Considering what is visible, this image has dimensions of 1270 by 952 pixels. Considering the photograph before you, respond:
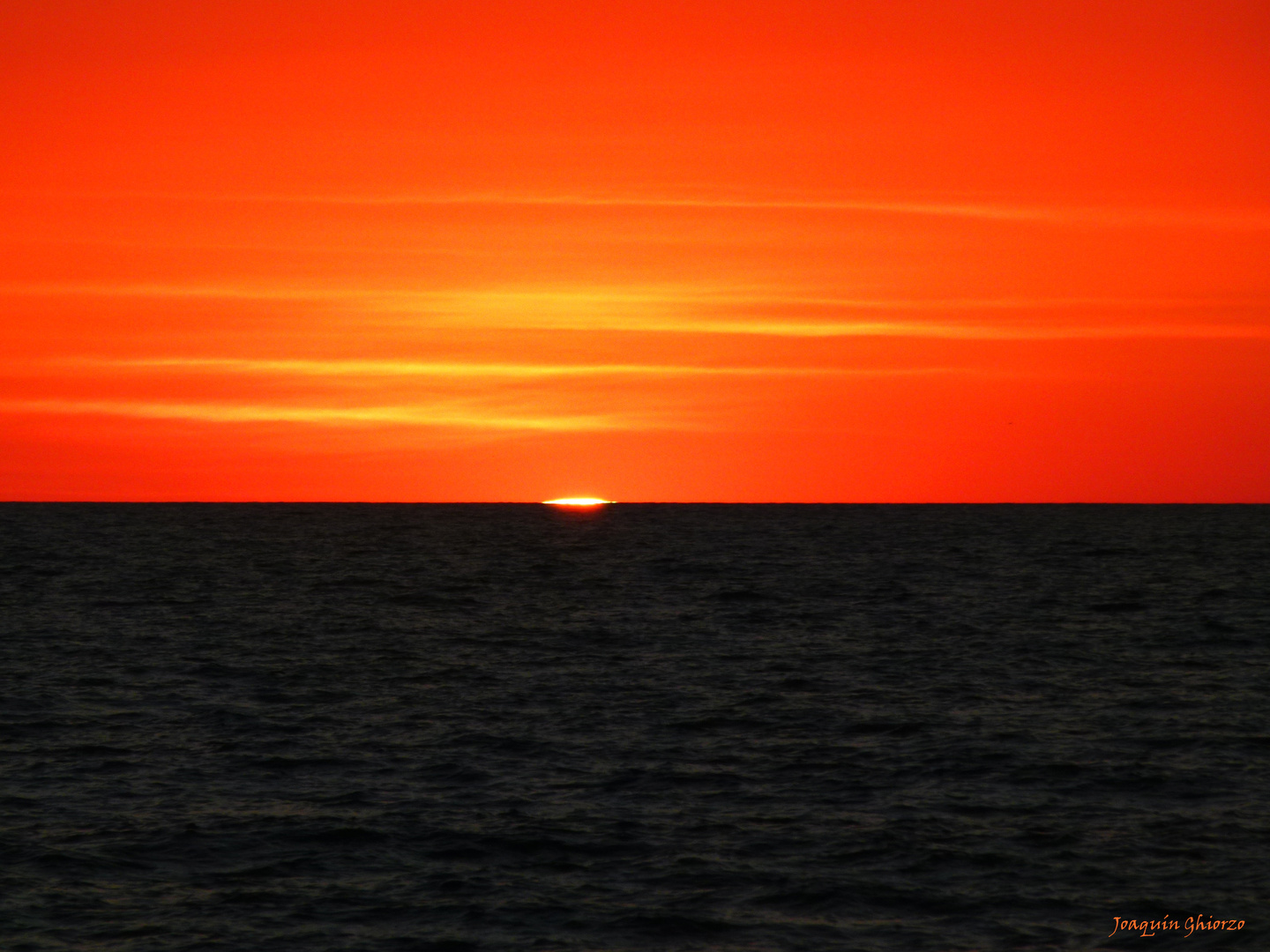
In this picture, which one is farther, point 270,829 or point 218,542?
point 218,542

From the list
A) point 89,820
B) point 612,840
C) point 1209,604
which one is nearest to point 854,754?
point 612,840

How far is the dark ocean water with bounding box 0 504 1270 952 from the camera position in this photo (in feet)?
71.9

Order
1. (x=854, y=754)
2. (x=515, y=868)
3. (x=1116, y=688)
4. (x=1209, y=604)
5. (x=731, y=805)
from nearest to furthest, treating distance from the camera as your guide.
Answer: (x=515, y=868) < (x=731, y=805) < (x=854, y=754) < (x=1116, y=688) < (x=1209, y=604)

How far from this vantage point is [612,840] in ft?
84.3

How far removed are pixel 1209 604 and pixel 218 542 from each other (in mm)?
98468

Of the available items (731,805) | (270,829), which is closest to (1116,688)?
(731,805)

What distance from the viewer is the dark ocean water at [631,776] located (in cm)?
2191

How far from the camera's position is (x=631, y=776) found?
30.7 metres

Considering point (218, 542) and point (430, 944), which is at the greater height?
point (218, 542)

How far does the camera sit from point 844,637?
56.3m

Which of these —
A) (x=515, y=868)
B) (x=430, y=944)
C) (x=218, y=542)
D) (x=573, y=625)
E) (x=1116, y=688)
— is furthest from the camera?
(x=218, y=542)

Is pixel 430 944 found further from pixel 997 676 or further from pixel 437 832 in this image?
pixel 997 676

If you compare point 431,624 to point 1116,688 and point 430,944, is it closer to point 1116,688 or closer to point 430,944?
point 1116,688

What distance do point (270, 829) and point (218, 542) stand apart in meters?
119
